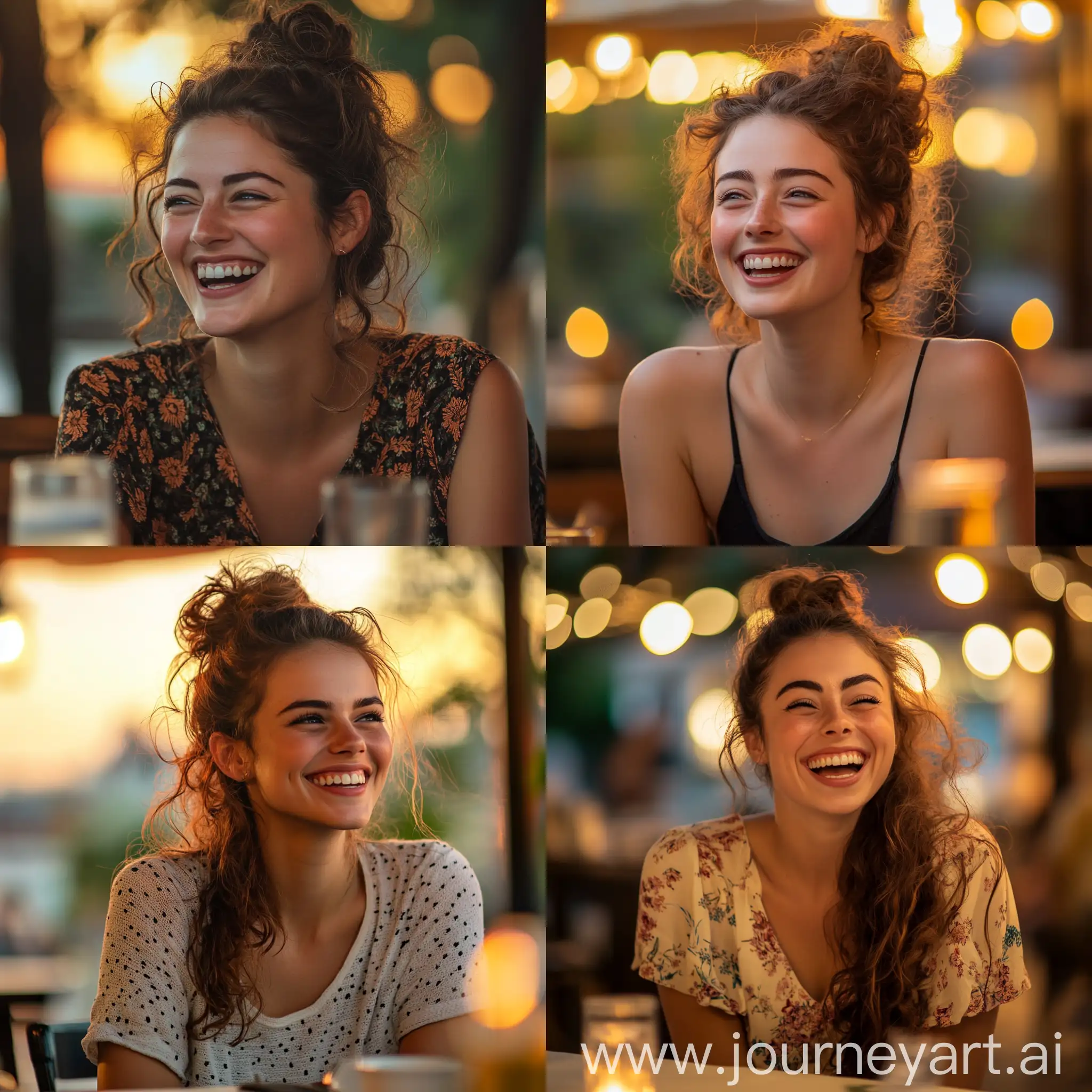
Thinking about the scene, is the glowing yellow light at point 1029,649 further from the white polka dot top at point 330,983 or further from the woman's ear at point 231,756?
the woman's ear at point 231,756

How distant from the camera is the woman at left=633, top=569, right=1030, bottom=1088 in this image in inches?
67.2

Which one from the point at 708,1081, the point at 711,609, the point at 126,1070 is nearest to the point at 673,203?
the point at 711,609

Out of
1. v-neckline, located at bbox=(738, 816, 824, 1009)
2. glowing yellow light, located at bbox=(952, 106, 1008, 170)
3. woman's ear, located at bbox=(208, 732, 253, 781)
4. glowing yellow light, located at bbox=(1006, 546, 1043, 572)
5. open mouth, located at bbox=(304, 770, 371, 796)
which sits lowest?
v-neckline, located at bbox=(738, 816, 824, 1009)

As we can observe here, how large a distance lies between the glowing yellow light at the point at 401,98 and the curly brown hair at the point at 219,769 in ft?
1.82

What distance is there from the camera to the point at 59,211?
170cm

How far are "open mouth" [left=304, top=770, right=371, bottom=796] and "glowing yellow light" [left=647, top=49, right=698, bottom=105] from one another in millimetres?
891

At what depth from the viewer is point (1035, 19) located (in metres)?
1.71

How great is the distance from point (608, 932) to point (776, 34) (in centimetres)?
110

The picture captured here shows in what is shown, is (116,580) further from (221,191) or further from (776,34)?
(776,34)

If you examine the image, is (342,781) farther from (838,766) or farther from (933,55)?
(933,55)

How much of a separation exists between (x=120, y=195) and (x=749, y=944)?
118 cm

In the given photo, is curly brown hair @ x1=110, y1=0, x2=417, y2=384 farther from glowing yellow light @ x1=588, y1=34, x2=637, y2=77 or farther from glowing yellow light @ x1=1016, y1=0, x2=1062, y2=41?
glowing yellow light @ x1=1016, y1=0, x2=1062, y2=41

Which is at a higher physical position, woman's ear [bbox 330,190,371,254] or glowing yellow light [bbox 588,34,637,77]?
glowing yellow light [bbox 588,34,637,77]

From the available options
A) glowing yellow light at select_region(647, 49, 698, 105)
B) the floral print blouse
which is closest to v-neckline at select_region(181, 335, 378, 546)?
the floral print blouse
